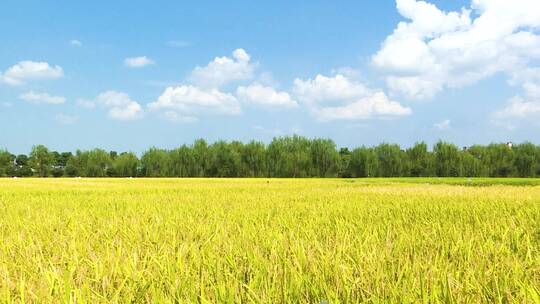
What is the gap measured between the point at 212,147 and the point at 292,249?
203 ft

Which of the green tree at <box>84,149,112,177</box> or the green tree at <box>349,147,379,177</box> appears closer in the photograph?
the green tree at <box>349,147,379,177</box>

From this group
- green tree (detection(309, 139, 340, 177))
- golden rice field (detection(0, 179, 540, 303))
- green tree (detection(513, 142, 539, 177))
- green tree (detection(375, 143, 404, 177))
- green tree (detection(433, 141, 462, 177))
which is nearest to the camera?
golden rice field (detection(0, 179, 540, 303))

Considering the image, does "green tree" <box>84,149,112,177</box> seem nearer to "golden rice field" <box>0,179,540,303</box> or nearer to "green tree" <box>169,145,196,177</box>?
"green tree" <box>169,145,196,177</box>

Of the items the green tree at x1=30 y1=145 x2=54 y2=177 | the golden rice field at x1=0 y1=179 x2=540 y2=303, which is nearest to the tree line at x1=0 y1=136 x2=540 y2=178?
the green tree at x1=30 y1=145 x2=54 y2=177

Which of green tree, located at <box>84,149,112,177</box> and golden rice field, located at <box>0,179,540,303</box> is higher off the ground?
green tree, located at <box>84,149,112,177</box>

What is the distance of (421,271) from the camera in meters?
1.86

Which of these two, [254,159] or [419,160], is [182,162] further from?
[419,160]

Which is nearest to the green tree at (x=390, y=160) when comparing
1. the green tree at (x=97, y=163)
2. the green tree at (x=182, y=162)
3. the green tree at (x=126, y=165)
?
the green tree at (x=182, y=162)

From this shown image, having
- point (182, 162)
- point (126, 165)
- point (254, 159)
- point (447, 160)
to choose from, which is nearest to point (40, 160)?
point (126, 165)

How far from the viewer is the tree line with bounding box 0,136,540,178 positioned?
5678 centimetres

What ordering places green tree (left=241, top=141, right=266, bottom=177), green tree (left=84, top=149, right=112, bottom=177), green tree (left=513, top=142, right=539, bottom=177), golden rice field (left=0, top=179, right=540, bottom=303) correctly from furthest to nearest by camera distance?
green tree (left=84, top=149, right=112, bottom=177)
green tree (left=241, top=141, right=266, bottom=177)
green tree (left=513, top=142, right=539, bottom=177)
golden rice field (left=0, top=179, right=540, bottom=303)

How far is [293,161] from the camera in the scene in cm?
5966

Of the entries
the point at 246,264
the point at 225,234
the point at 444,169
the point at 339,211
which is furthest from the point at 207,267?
the point at 444,169

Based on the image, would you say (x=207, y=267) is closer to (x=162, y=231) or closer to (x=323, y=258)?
(x=323, y=258)
